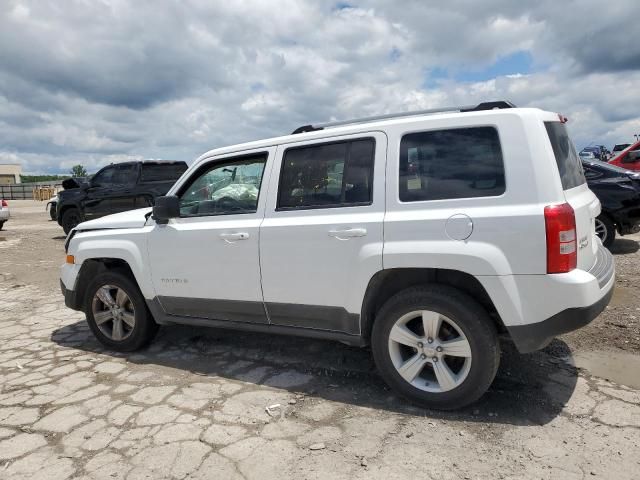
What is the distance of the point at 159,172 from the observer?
40.1 feet

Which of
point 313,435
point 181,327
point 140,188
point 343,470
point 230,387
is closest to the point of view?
point 343,470

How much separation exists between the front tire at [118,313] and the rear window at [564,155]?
3552mm

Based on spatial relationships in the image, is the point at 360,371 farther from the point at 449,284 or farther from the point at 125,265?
the point at 125,265

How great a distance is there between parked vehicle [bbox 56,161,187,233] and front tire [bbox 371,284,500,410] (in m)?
9.66

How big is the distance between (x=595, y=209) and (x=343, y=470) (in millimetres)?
2449

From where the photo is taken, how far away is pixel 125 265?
4.55m

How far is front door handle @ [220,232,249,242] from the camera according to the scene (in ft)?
12.0

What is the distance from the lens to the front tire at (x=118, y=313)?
14.5 ft

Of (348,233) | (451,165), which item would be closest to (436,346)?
(348,233)

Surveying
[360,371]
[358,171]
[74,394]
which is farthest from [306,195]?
[74,394]

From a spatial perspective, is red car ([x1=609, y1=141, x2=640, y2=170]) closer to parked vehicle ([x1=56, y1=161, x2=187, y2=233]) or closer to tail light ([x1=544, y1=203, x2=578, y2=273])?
tail light ([x1=544, y1=203, x2=578, y2=273])

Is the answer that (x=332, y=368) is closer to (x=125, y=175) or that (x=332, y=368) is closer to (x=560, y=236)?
(x=560, y=236)

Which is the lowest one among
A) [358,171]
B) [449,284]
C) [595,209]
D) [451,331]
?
[451,331]

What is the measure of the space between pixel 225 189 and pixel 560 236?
252 centimetres
